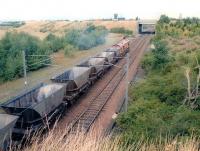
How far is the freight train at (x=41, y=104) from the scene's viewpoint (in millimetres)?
13680

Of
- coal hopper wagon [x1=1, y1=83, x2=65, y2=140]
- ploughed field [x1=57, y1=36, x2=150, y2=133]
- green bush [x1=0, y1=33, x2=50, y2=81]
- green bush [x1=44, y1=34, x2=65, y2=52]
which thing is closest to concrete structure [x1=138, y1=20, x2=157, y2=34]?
green bush [x1=44, y1=34, x2=65, y2=52]

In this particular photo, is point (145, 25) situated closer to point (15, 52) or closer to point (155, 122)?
point (15, 52)

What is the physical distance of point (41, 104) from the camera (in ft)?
51.4

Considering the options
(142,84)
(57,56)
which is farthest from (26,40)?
(142,84)

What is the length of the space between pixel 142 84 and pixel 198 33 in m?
37.4

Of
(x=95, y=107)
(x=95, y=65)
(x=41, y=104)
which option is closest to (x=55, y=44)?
(x=95, y=65)

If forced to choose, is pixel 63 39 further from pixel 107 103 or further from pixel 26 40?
pixel 107 103

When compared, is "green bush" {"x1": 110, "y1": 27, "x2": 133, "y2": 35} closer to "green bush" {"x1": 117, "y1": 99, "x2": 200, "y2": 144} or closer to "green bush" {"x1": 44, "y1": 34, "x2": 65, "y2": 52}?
"green bush" {"x1": 44, "y1": 34, "x2": 65, "y2": 52}

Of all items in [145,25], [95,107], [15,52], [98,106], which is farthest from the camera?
[145,25]

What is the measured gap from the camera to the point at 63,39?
57250 mm

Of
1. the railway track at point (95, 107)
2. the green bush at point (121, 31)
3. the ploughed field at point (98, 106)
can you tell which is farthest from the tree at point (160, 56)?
the green bush at point (121, 31)

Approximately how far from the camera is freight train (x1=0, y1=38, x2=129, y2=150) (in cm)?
1368

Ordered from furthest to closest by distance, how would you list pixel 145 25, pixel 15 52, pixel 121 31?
pixel 145 25 → pixel 121 31 → pixel 15 52

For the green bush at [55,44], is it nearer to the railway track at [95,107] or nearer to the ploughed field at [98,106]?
the ploughed field at [98,106]
